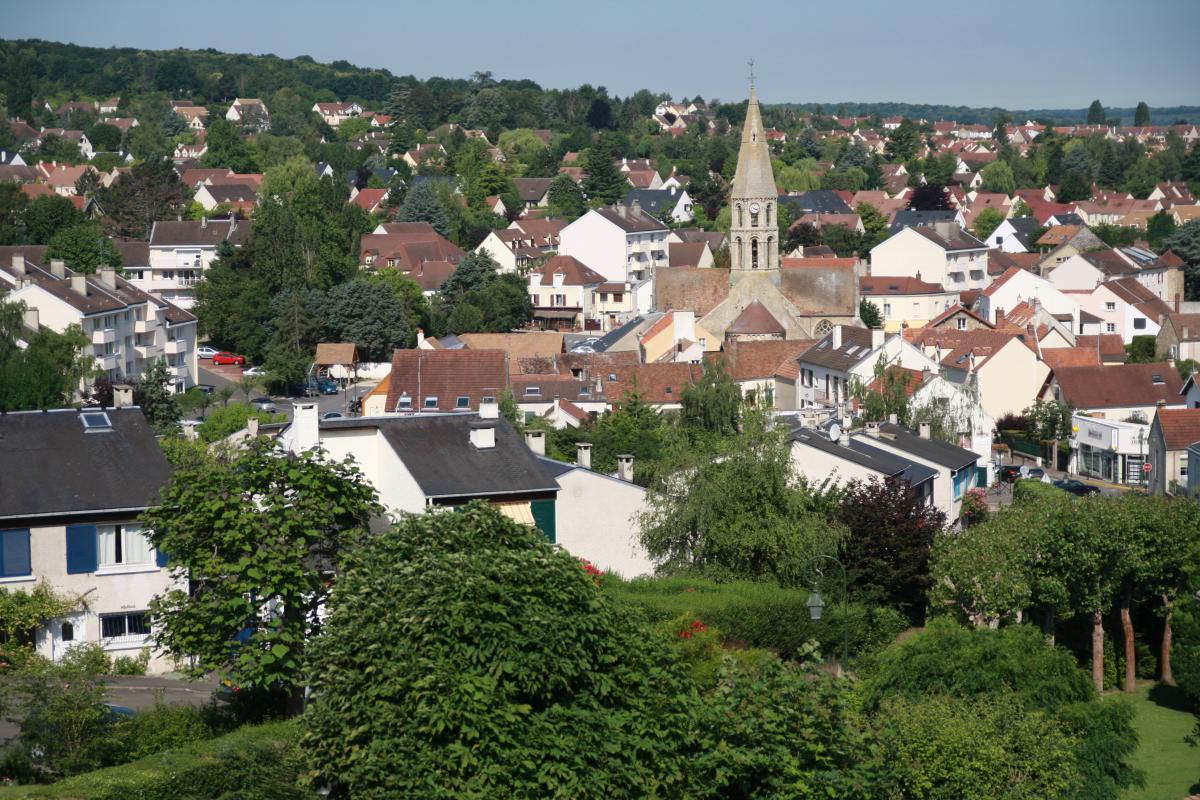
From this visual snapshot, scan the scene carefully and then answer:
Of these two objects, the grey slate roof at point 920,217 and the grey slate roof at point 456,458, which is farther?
the grey slate roof at point 920,217

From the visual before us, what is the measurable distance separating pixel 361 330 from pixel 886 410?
3048cm

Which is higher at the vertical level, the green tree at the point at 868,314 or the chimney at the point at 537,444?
the green tree at the point at 868,314

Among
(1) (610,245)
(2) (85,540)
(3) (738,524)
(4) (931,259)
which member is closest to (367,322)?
(1) (610,245)

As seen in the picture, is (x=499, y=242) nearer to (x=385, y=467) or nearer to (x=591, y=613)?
(x=385, y=467)

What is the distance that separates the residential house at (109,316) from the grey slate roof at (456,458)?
2884 centimetres

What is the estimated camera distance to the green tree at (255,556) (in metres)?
20.8

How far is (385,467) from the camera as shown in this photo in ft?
93.7

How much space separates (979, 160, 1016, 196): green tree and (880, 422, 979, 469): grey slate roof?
398 ft

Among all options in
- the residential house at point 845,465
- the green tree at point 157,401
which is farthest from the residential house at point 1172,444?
the green tree at point 157,401

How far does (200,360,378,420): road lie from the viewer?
61688mm

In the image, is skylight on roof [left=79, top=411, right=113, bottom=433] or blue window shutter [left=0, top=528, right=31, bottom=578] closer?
blue window shutter [left=0, top=528, right=31, bottom=578]

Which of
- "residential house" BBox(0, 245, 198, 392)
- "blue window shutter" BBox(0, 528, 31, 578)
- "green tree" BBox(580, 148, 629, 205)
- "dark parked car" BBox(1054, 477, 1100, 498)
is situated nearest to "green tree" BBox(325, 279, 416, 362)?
"residential house" BBox(0, 245, 198, 392)

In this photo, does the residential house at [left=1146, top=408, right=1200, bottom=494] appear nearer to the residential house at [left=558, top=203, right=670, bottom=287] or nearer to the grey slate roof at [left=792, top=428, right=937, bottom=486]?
the grey slate roof at [left=792, top=428, right=937, bottom=486]

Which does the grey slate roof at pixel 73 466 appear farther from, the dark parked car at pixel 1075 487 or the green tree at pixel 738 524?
the dark parked car at pixel 1075 487
